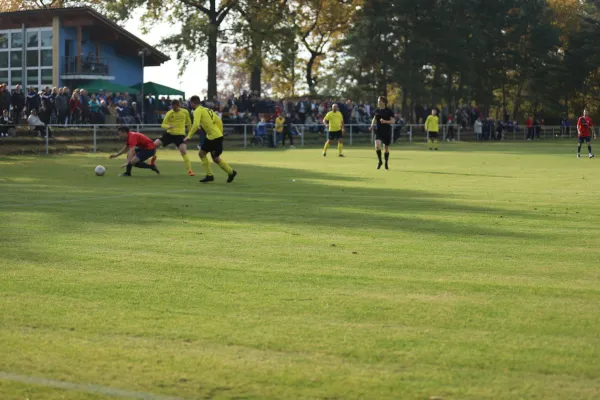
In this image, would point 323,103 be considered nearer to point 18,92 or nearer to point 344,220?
point 18,92

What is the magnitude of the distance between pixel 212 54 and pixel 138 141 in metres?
32.9

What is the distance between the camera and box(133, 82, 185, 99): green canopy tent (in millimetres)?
51344

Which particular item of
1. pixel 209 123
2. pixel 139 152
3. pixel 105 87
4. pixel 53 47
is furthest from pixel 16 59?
pixel 209 123

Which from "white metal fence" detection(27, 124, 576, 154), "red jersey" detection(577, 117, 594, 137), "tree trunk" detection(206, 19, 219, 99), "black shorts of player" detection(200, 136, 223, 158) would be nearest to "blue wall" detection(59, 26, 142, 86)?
"tree trunk" detection(206, 19, 219, 99)

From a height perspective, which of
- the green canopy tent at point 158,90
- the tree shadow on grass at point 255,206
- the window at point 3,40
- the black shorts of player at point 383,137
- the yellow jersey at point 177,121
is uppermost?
the window at point 3,40

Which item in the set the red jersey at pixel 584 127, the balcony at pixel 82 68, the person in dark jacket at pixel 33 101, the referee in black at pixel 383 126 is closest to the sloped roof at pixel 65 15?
the balcony at pixel 82 68

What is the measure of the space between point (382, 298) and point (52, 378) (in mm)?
2983

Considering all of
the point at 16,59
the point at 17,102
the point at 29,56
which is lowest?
the point at 17,102

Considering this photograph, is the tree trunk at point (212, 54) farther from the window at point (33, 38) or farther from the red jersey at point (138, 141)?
the red jersey at point (138, 141)

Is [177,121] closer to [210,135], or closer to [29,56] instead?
[210,135]

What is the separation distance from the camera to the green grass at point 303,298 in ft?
18.1

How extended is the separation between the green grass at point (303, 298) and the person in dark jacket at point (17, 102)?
2268 cm

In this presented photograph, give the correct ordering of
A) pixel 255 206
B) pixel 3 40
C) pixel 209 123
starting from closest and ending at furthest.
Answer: pixel 255 206 < pixel 209 123 < pixel 3 40

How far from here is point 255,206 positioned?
15445 millimetres
